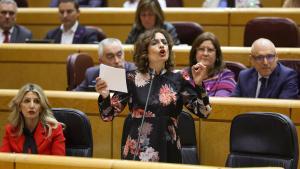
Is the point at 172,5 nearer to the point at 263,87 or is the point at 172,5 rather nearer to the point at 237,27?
the point at 237,27

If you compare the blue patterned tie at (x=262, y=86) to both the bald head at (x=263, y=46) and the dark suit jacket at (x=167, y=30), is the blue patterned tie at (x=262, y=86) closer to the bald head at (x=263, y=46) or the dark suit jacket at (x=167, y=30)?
the bald head at (x=263, y=46)

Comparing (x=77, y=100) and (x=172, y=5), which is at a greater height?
(x=172, y=5)

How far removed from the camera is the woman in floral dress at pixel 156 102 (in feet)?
7.57

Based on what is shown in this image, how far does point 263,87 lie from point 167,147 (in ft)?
2.69

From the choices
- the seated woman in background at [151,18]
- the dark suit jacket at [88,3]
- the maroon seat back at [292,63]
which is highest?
the dark suit jacket at [88,3]

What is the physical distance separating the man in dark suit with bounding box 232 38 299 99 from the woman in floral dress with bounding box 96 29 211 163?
755mm

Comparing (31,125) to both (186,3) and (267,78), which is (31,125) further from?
(186,3)

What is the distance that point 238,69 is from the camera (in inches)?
130

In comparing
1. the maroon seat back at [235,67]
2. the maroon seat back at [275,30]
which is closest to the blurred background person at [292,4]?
the maroon seat back at [275,30]

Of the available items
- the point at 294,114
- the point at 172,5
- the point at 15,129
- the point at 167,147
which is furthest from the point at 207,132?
the point at 172,5

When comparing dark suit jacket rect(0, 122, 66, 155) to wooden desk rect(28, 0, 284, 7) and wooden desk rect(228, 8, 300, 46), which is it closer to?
wooden desk rect(228, 8, 300, 46)

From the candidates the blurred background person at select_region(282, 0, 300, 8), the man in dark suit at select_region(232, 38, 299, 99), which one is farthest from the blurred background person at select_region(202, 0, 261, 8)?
the man in dark suit at select_region(232, 38, 299, 99)

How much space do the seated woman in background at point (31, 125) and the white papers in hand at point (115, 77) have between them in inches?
19.0

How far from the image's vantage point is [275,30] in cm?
372
